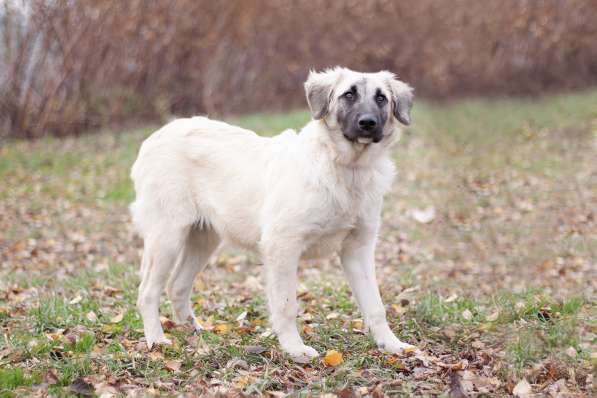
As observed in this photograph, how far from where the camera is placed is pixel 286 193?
464 centimetres

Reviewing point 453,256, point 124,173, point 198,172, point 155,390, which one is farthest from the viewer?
point 124,173

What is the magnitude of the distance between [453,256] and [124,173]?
614 cm

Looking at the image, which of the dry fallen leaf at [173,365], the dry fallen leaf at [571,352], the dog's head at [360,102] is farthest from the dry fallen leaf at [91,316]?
the dry fallen leaf at [571,352]

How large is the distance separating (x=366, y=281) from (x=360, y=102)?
121 centimetres

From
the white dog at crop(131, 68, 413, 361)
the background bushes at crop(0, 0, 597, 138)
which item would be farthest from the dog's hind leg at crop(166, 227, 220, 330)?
the background bushes at crop(0, 0, 597, 138)

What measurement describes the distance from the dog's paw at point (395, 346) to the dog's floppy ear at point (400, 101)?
148 centimetres

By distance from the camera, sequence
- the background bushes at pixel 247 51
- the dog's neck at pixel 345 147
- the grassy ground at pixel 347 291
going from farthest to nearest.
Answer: the background bushes at pixel 247 51
the dog's neck at pixel 345 147
the grassy ground at pixel 347 291

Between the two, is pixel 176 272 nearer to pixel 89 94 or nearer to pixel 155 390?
pixel 155 390

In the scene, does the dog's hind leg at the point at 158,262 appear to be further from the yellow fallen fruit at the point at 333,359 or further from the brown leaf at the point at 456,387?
the brown leaf at the point at 456,387

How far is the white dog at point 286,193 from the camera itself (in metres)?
4.57

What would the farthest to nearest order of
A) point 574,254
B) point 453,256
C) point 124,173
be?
point 124,173 < point 453,256 < point 574,254

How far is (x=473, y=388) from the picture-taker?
12.8ft

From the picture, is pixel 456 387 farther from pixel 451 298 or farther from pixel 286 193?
pixel 451 298

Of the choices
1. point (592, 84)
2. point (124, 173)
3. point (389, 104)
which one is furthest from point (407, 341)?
point (592, 84)
